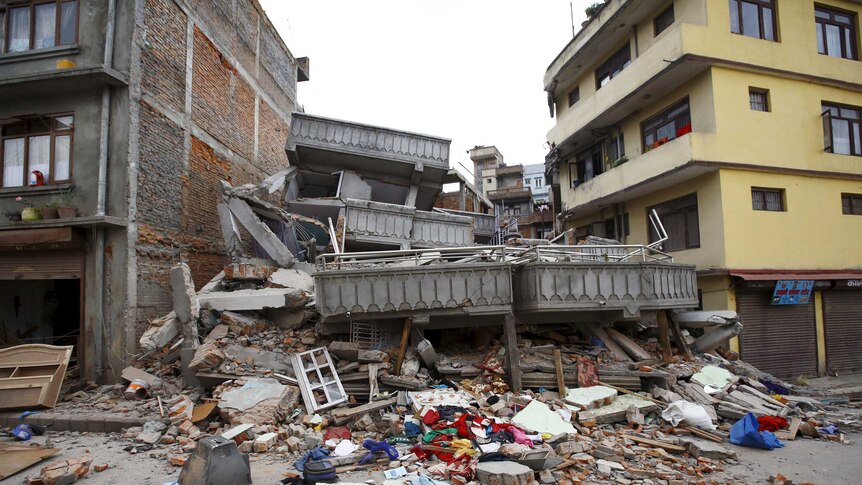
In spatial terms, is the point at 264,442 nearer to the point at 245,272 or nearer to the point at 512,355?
the point at 512,355

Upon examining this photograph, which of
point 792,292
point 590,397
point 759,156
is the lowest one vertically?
point 590,397

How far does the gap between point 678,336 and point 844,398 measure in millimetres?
4633

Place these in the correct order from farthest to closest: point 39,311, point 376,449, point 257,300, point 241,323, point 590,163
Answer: point 590,163 → point 39,311 → point 257,300 → point 241,323 → point 376,449

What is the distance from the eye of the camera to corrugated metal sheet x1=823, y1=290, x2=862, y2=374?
1470 centimetres

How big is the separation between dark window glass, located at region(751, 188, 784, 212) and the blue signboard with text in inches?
89.5

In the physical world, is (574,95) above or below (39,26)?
above

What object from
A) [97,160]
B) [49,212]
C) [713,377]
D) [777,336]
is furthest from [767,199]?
[49,212]

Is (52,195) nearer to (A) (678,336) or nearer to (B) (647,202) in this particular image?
(A) (678,336)

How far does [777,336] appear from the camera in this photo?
14.2 m

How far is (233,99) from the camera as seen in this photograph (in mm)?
16922

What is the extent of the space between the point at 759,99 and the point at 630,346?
9610 mm

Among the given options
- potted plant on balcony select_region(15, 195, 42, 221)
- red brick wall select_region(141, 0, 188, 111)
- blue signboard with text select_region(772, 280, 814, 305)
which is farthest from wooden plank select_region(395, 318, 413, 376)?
blue signboard with text select_region(772, 280, 814, 305)

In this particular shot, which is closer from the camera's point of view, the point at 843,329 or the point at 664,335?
the point at 664,335

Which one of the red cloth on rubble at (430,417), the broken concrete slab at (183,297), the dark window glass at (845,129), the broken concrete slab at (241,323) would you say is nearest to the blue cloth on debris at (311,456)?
the red cloth on rubble at (430,417)
